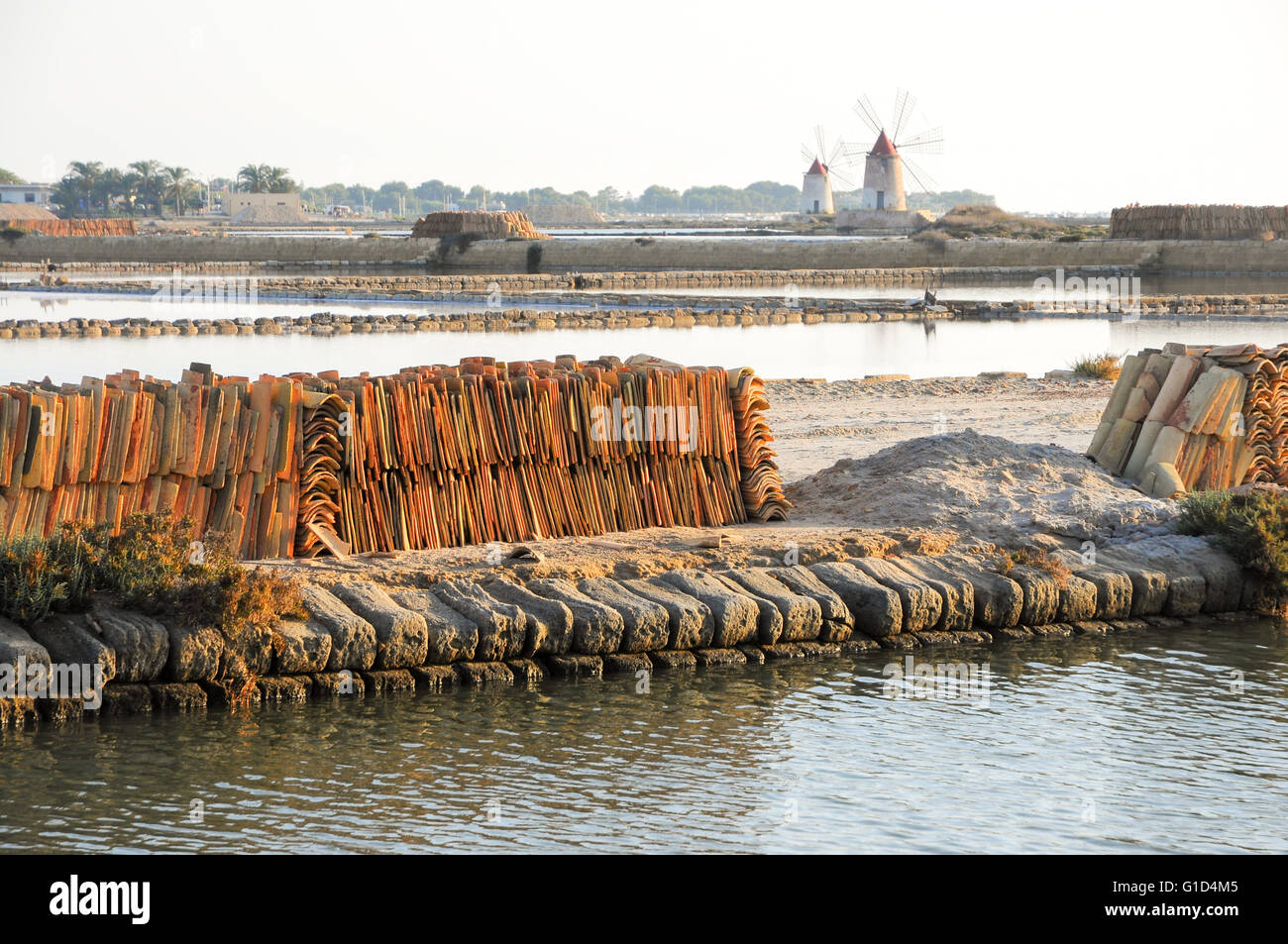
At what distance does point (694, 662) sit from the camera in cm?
958

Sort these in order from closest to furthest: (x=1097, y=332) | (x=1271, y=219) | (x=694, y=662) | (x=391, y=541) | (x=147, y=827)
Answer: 1. (x=147, y=827)
2. (x=694, y=662)
3. (x=391, y=541)
4. (x=1097, y=332)
5. (x=1271, y=219)

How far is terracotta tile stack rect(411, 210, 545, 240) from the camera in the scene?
68625 millimetres

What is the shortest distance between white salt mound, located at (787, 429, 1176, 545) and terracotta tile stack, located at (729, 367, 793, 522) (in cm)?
27

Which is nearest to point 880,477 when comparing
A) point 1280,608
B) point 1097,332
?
point 1280,608

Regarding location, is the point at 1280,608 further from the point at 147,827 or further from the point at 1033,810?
the point at 147,827

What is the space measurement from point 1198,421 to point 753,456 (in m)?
3.71

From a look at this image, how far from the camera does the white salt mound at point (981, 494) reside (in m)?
11.7

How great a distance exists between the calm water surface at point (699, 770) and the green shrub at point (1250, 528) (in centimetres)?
168

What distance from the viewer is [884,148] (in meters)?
108

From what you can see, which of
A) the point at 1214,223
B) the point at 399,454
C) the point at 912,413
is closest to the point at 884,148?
the point at 1214,223

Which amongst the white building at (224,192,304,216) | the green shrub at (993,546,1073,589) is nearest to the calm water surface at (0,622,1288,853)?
the green shrub at (993,546,1073,589)

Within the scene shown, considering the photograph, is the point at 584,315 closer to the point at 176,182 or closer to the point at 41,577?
the point at 41,577

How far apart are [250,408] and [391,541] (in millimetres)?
1284
